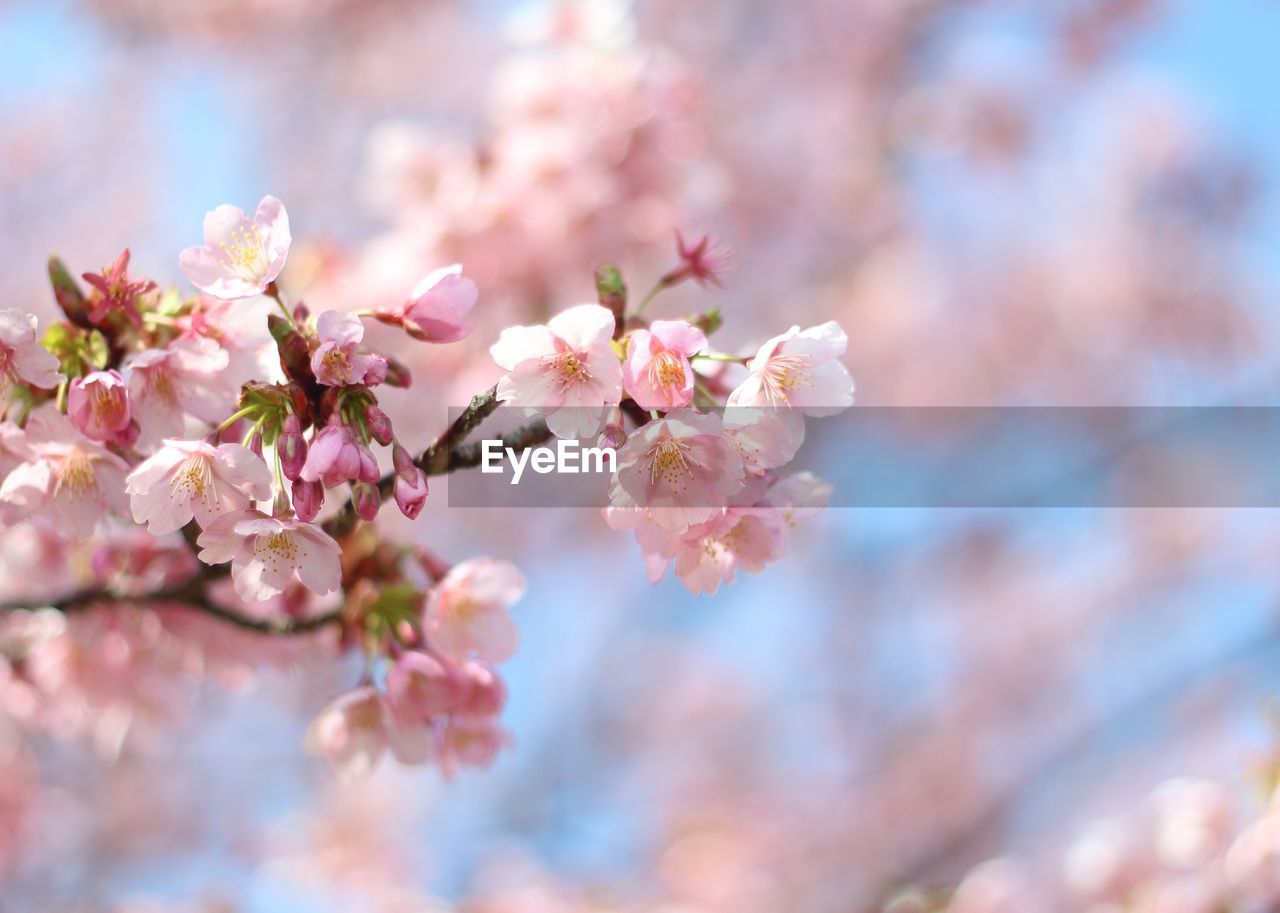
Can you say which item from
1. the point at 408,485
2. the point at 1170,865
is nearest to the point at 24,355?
the point at 408,485

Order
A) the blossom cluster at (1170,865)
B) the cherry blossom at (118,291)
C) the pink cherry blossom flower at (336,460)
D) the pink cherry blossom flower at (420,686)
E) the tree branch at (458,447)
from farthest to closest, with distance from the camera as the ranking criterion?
the blossom cluster at (1170,865) → the pink cherry blossom flower at (420,686) → the cherry blossom at (118,291) → the tree branch at (458,447) → the pink cherry blossom flower at (336,460)

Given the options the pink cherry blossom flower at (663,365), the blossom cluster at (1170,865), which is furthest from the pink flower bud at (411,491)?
the blossom cluster at (1170,865)

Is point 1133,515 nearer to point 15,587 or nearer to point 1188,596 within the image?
point 1188,596

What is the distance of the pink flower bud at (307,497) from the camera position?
108 cm

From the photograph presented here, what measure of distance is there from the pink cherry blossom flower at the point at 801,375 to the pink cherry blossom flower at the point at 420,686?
0.59 m

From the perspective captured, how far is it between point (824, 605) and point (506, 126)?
627cm

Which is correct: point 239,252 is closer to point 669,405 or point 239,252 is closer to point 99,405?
point 99,405

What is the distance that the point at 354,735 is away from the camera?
58.8 inches

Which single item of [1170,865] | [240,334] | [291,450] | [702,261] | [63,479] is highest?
[702,261]

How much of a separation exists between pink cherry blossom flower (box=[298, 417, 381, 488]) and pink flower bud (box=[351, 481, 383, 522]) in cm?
2

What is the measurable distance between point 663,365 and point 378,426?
0.99ft

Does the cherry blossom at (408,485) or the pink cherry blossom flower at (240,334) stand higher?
the pink cherry blossom flower at (240,334)

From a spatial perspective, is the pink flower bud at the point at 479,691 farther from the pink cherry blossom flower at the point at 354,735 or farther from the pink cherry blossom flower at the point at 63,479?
the pink cherry blossom flower at the point at 63,479

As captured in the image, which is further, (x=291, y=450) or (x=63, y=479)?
(x=63, y=479)
